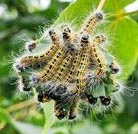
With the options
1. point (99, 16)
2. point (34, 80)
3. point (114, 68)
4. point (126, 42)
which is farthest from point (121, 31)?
point (34, 80)

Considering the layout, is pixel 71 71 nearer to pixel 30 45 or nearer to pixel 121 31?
pixel 30 45

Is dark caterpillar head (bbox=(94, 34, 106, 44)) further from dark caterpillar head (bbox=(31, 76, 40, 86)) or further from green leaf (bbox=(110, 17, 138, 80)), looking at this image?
green leaf (bbox=(110, 17, 138, 80))

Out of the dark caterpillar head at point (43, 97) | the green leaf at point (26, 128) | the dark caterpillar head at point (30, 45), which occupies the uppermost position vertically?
the dark caterpillar head at point (30, 45)

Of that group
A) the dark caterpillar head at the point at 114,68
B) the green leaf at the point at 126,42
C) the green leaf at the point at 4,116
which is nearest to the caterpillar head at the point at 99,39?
the dark caterpillar head at the point at 114,68

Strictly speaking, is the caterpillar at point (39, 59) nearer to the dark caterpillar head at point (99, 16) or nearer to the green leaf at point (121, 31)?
the dark caterpillar head at point (99, 16)

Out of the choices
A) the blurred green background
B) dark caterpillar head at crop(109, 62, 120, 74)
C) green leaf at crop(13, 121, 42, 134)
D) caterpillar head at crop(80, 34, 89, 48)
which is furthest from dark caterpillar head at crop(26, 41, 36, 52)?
the blurred green background
